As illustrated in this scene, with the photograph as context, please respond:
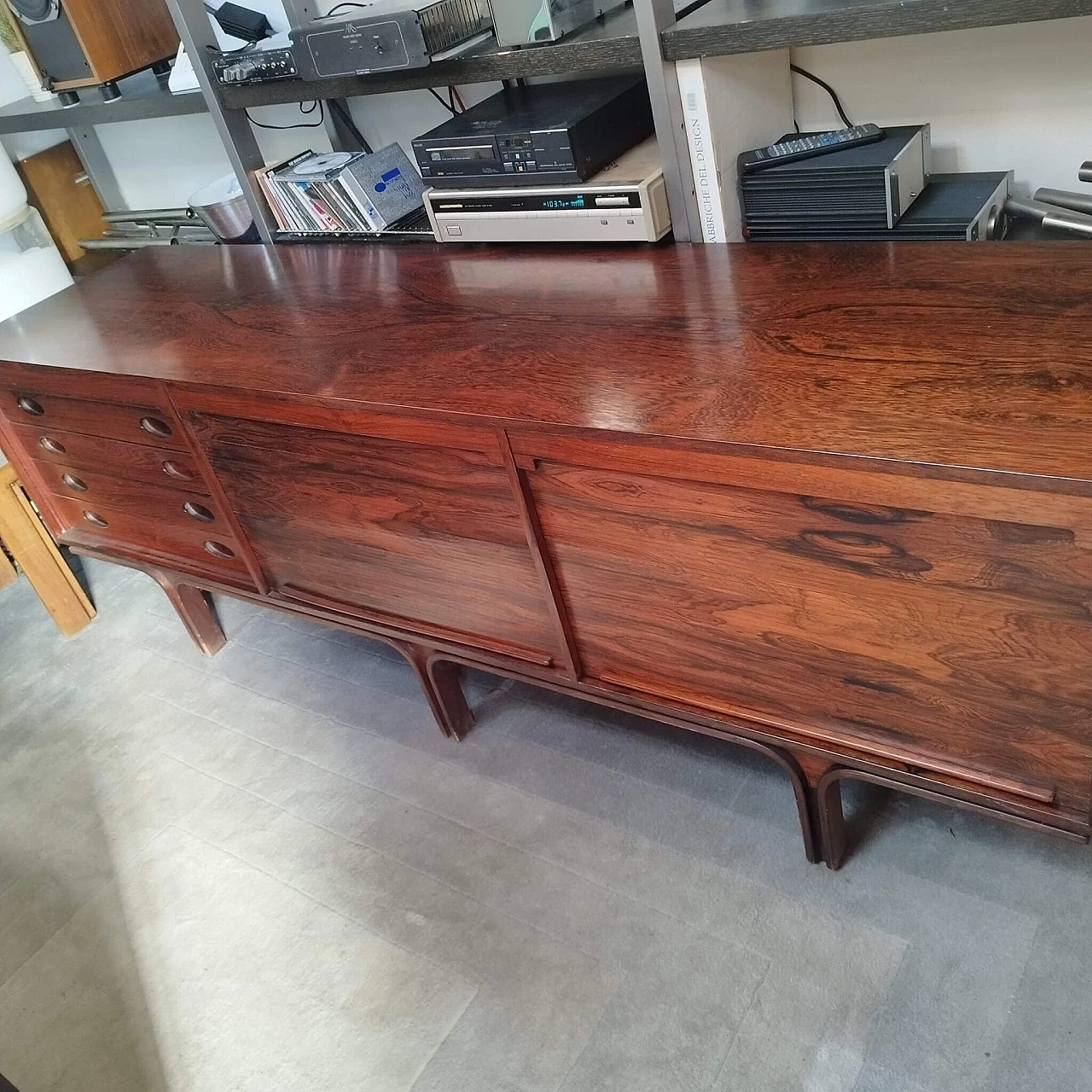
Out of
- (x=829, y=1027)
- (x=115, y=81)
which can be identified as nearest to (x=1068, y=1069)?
(x=829, y=1027)

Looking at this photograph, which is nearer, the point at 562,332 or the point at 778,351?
the point at 778,351

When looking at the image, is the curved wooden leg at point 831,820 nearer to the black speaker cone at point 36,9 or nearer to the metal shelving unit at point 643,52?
the metal shelving unit at point 643,52

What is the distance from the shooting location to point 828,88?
1.43 meters

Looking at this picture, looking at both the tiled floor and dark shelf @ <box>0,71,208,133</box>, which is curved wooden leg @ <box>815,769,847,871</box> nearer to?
the tiled floor

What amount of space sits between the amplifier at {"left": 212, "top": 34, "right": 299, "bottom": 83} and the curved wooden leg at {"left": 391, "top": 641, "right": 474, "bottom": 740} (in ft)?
2.99

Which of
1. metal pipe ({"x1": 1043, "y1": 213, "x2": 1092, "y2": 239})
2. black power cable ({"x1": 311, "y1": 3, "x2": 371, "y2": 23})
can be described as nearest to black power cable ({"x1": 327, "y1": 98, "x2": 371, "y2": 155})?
black power cable ({"x1": 311, "y1": 3, "x2": 371, "y2": 23})

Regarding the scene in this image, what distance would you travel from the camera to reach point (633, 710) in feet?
4.34

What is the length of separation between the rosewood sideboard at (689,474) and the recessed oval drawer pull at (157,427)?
0.01 m

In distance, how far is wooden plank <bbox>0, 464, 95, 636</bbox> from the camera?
2143mm

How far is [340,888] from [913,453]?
41.2 inches

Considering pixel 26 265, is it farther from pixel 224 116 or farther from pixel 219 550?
pixel 219 550

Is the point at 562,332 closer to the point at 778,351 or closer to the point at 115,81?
the point at 778,351

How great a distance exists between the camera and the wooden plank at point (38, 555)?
2143mm

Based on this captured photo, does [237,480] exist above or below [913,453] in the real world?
below
